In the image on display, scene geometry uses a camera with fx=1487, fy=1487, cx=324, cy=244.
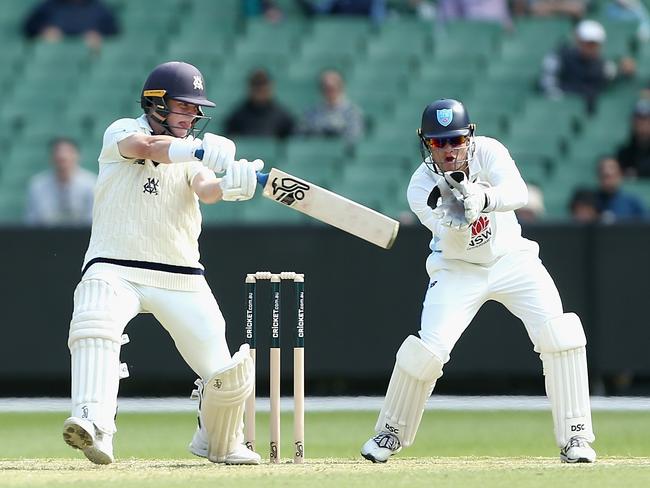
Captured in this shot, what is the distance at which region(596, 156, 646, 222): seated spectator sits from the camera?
38.4 feet

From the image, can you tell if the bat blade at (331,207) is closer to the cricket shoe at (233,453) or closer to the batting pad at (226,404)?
the batting pad at (226,404)

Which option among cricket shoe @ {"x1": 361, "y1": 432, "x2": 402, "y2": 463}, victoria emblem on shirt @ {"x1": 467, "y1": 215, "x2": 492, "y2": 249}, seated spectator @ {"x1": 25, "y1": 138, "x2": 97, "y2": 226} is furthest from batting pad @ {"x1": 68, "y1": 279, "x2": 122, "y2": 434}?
seated spectator @ {"x1": 25, "y1": 138, "x2": 97, "y2": 226}

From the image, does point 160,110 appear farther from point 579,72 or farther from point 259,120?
point 579,72

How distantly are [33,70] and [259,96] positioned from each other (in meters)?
2.72

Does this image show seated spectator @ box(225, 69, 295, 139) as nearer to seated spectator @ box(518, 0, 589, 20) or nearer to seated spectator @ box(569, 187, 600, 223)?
seated spectator @ box(569, 187, 600, 223)

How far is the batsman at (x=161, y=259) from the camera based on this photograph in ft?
21.4

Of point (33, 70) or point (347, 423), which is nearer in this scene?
point (347, 423)

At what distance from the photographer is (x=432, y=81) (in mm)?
13672

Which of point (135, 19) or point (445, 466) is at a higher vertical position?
point (135, 19)

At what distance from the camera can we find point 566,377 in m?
7.05

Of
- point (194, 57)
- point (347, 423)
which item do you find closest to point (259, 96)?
point (194, 57)

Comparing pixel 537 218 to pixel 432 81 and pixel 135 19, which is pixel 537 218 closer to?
pixel 432 81

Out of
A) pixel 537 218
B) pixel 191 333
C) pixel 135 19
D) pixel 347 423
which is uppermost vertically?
pixel 135 19

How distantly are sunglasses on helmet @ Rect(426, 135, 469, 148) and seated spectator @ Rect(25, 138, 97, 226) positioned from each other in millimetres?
5218
